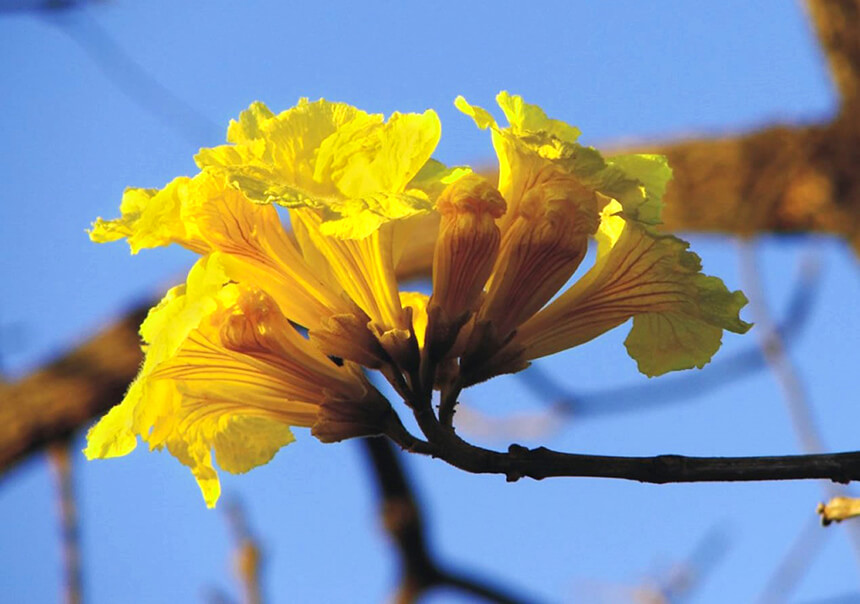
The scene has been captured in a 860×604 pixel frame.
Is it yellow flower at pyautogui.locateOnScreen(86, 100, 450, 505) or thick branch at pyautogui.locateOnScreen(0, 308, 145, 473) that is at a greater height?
thick branch at pyautogui.locateOnScreen(0, 308, 145, 473)

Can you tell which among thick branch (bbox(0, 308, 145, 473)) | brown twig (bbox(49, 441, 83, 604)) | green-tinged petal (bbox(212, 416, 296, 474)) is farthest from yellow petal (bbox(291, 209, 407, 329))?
thick branch (bbox(0, 308, 145, 473))

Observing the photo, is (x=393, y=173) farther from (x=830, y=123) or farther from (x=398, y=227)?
(x=830, y=123)

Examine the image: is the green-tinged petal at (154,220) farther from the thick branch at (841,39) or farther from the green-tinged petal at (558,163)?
the thick branch at (841,39)

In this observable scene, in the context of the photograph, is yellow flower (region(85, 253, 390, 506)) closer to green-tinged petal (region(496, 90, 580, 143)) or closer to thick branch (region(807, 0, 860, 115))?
green-tinged petal (region(496, 90, 580, 143))

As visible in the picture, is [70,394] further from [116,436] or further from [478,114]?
[478,114]

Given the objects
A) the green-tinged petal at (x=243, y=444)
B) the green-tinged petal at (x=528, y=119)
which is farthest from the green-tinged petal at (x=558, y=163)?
the green-tinged petal at (x=243, y=444)

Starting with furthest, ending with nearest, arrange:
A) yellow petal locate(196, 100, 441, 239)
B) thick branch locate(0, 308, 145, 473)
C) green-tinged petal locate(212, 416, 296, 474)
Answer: thick branch locate(0, 308, 145, 473) < green-tinged petal locate(212, 416, 296, 474) < yellow petal locate(196, 100, 441, 239)

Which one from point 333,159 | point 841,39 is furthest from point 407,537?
point 333,159
